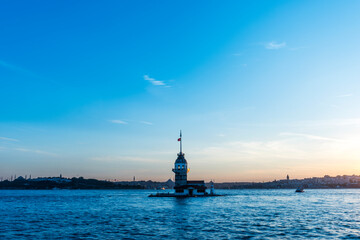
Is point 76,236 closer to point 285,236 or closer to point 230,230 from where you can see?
point 230,230

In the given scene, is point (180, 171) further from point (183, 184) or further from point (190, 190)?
point (190, 190)

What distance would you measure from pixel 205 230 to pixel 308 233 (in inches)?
506

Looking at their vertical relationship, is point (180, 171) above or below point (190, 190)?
above

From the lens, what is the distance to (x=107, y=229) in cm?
4200

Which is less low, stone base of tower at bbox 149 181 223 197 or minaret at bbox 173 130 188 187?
minaret at bbox 173 130 188 187

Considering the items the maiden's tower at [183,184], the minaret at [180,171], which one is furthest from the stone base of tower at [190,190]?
the minaret at [180,171]

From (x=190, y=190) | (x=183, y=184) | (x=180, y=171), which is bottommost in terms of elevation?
(x=190, y=190)

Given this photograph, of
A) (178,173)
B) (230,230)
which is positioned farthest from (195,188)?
(230,230)

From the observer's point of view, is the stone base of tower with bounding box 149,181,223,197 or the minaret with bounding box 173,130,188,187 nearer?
the stone base of tower with bounding box 149,181,223,197

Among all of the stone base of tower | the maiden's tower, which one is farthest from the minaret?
the stone base of tower

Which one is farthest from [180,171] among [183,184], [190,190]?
[190,190]

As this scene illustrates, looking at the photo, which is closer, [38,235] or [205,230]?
[38,235]

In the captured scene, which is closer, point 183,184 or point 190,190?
point 190,190

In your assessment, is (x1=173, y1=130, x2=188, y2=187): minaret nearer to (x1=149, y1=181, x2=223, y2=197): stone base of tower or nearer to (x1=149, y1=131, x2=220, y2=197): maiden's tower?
(x1=149, y1=131, x2=220, y2=197): maiden's tower
